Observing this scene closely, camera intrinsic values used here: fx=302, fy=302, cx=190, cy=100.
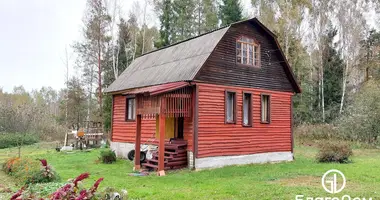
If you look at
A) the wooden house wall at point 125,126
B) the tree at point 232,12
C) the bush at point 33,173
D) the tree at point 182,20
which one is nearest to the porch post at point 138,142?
the wooden house wall at point 125,126

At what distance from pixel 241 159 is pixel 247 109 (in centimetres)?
218

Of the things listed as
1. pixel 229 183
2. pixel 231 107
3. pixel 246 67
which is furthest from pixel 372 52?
pixel 229 183

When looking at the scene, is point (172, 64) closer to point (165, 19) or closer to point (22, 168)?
point (22, 168)

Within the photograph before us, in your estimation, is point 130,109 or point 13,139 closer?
point 130,109

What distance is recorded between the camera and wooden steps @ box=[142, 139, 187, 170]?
430 inches

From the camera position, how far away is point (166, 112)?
1027cm

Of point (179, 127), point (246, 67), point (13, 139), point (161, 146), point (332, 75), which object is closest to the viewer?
point (161, 146)

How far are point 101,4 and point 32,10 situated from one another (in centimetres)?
824

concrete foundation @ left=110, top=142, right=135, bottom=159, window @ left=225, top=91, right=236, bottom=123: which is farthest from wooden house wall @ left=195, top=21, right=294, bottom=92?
concrete foundation @ left=110, top=142, right=135, bottom=159

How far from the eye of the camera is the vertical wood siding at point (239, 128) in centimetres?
1133

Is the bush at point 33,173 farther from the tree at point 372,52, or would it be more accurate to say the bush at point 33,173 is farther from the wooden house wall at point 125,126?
the tree at point 372,52

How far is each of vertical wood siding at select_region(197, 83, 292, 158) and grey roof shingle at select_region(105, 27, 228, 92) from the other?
106cm

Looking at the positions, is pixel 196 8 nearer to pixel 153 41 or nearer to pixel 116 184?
pixel 153 41

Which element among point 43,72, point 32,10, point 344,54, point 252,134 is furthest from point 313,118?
point 43,72
